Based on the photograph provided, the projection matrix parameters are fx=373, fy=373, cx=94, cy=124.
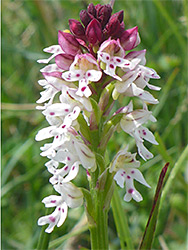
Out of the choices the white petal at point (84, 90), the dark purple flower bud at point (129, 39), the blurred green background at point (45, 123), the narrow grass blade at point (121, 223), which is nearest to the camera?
the white petal at point (84, 90)

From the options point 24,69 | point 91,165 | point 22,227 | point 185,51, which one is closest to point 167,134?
point 185,51

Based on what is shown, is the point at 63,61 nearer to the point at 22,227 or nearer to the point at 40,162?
the point at 40,162

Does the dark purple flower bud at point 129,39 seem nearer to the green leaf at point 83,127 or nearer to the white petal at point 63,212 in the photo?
the green leaf at point 83,127

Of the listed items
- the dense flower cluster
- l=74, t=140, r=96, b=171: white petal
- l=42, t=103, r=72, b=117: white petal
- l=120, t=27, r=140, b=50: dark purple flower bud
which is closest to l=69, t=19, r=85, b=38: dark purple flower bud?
the dense flower cluster

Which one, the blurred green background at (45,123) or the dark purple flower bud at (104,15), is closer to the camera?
the dark purple flower bud at (104,15)

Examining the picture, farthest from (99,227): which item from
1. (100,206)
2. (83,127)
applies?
(83,127)

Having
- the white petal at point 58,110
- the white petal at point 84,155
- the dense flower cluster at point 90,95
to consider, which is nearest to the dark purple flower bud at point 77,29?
the dense flower cluster at point 90,95

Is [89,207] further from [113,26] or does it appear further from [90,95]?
[113,26]
